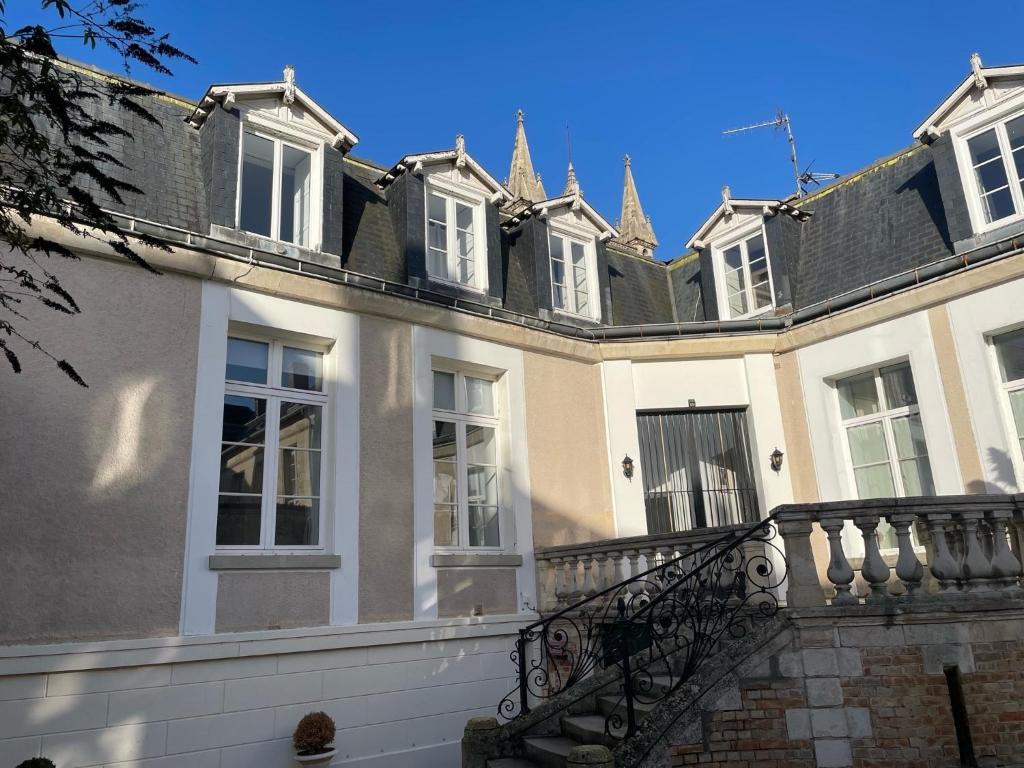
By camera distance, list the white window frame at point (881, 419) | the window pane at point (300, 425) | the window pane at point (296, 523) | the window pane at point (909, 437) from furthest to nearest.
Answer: the white window frame at point (881, 419), the window pane at point (909, 437), the window pane at point (300, 425), the window pane at point (296, 523)

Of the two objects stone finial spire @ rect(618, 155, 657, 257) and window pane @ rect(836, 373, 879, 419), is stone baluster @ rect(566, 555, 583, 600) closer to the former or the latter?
window pane @ rect(836, 373, 879, 419)

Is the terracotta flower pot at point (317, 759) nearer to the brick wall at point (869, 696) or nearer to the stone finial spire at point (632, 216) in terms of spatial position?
the brick wall at point (869, 696)

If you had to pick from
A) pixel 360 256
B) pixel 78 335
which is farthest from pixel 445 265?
pixel 78 335

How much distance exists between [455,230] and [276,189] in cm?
245

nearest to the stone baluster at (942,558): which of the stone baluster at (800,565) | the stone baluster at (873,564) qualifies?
the stone baluster at (873,564)

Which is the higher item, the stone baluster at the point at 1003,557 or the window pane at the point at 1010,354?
the window pane at the point at 1010,354

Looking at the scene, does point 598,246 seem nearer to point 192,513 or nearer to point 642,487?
point 642,487

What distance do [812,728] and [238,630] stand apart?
494 centimetres

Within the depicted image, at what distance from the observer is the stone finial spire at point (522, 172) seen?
1383 inches

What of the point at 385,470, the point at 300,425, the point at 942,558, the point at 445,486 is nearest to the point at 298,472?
the point at 300,425

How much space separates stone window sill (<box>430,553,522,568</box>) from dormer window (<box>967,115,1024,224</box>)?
6926mm

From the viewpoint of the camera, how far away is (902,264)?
10.2 metres

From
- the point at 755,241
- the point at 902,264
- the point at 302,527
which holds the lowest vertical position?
the point at 302,527

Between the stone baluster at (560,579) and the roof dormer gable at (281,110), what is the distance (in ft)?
18.6
